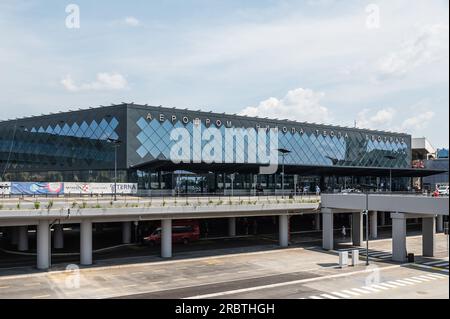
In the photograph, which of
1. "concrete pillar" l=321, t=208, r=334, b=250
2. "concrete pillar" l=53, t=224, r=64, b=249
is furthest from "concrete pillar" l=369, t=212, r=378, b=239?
"concrete pillar" l=53, t=224, r=64, b=249

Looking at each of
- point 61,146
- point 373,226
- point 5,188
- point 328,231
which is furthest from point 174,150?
point 373,226

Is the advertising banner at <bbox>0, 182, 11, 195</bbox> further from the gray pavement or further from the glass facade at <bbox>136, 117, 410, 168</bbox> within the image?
the glass facade at <bbox>136, 117, 410, 168</bbox>

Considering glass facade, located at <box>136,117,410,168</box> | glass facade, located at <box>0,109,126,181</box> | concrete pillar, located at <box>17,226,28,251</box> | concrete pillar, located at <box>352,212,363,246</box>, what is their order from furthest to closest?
glass facade, located at <box>136,117,410,168</box>, glass facade, located at <box>0,109,126,181</box>, concrete pillar, located at <box>352,212,363,246</box>, concrete pillar, located at <box>17,226,28,251</box>

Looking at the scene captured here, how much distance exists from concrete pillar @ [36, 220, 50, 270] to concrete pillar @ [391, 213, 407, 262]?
104ft

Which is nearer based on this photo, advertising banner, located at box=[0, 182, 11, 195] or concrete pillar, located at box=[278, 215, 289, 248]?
advertising banner, located at box=[0, 182, 11, 195]

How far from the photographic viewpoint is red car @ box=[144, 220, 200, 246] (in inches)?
2197

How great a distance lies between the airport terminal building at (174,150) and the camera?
230ft

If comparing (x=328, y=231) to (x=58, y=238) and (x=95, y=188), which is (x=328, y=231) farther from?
(x=58, y=238)

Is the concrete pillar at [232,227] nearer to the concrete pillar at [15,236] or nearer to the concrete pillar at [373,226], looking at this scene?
the concrete pillar at [373,226]

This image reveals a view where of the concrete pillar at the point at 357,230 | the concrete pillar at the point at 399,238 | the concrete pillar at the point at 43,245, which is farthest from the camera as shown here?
the concrete pillar at the point at 357,230

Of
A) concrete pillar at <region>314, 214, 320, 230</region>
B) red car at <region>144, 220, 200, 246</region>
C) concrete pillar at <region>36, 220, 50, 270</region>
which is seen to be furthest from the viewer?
concrete pillar at <region>314, 214, 320, 230</region>

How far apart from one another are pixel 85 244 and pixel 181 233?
15.4 m

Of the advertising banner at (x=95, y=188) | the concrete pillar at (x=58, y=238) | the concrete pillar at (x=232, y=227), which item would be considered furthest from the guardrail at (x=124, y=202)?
the concrete pillar at (x=232, y=227)

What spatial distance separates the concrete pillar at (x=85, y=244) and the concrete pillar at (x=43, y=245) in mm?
3112
